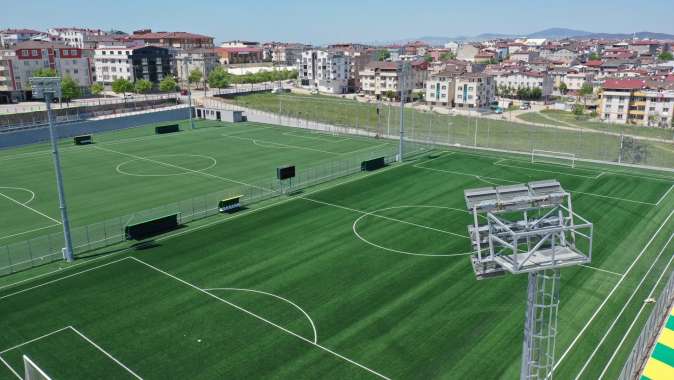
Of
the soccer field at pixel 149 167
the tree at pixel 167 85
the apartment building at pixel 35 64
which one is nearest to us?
the soccer field at pixel 149 167

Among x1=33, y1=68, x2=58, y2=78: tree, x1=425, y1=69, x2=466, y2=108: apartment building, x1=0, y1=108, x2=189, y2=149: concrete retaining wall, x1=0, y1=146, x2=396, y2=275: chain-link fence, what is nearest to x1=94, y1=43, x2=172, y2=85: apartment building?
x1=33, y1=68, x2=58, y2=78: tree

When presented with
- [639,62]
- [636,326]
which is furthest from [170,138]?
[639,62]

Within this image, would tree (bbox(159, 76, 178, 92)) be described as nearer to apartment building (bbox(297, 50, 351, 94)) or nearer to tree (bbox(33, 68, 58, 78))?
tree (bbox(33, 68, 58, 78))

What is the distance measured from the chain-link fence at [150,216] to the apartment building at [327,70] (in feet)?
349

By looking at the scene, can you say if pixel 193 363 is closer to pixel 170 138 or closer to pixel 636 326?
pixel 636 326

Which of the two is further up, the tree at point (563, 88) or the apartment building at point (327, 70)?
the apartment building at point (327, 70)

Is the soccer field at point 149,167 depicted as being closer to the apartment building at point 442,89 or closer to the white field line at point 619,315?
the white field line at point 619,315

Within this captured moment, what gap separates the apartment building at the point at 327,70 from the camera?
530ft

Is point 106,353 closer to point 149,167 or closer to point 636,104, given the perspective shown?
point 149,167

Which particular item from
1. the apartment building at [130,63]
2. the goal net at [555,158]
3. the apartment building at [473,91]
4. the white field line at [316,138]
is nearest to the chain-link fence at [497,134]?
the goal net at [555,158]

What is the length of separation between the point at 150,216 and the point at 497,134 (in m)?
56.6

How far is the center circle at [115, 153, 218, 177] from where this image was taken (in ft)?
181

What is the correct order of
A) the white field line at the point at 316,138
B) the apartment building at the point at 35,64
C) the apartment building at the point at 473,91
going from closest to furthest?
the white field line at the point at 316,138, the apartment building at the point at 35,64, the apartment building at the point at 473,91

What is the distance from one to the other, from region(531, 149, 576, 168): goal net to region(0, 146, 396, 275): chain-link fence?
15.8m
